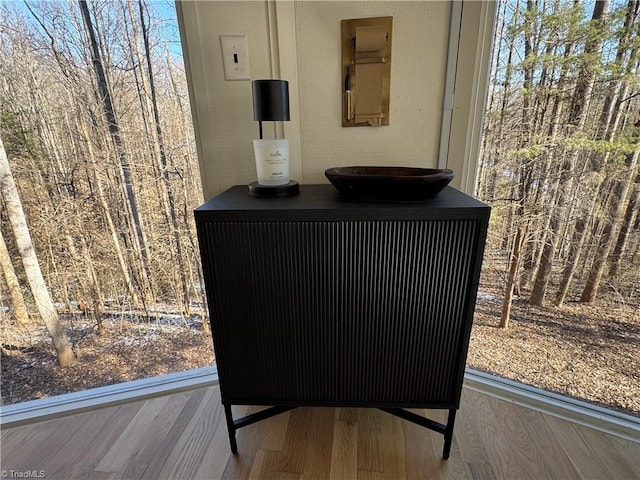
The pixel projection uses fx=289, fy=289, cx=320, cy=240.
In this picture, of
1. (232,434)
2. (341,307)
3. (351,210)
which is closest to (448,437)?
(341,307)

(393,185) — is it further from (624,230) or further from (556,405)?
(556,405)

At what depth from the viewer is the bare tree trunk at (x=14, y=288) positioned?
1.24m

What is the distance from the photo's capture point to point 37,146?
3.91ft

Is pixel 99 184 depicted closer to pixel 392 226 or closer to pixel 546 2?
pixel 392 226

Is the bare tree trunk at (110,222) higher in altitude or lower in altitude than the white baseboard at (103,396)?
higher

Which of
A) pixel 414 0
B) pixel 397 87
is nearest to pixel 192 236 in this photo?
pixel 397 87

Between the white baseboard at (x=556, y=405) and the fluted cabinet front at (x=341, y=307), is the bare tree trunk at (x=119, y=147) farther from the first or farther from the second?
the white baseboard at (x=556, y=405)

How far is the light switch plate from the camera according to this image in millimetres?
1044

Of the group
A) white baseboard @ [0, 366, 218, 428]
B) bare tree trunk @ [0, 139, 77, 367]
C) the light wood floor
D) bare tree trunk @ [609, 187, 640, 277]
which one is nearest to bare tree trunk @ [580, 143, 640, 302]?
bare tree trunk @ [609, 187, 640, 277]

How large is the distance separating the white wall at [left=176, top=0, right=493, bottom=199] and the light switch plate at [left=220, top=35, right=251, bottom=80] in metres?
0.02

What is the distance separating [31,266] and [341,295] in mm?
1424

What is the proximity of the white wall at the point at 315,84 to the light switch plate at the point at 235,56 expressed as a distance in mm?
20

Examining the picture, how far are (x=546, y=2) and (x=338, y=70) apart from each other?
767mm

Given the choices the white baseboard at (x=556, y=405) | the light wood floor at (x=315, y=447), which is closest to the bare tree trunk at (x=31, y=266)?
the light wood floor at (x=315, y=447)
